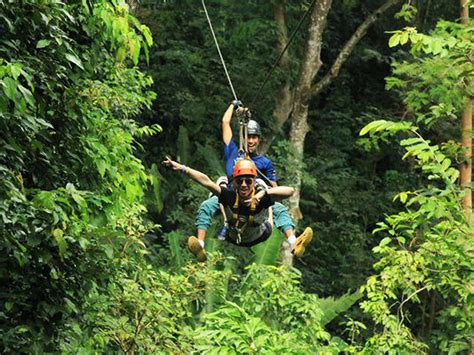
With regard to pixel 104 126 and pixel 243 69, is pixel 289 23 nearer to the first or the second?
pixel 243 69

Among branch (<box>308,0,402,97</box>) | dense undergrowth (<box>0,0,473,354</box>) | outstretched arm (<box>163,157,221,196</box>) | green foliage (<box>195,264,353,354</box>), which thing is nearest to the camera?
dense undergrowth (<box>0,0,473,354</box>)

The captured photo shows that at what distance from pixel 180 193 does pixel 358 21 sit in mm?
6201

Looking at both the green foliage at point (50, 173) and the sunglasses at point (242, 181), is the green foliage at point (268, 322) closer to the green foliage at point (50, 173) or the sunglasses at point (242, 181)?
the sunglasses at point (242, 181)

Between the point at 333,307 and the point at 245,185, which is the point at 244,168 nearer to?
the point at 245,185

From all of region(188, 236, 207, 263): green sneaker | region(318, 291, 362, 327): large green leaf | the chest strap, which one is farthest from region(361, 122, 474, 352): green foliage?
region(318, 291, 362, 327): large green leaf

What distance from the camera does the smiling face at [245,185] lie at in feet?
25.2

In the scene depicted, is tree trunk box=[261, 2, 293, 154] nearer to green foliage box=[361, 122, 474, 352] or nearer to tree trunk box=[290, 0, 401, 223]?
tree trunk box=[290, 0, 401, 223]

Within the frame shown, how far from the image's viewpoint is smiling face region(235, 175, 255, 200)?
7672 mm

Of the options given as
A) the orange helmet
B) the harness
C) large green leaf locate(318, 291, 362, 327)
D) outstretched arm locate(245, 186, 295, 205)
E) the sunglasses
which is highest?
the orange helmet

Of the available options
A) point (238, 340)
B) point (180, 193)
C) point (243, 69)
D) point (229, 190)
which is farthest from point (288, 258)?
point (229, 190)

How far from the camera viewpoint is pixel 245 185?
7.69 meters

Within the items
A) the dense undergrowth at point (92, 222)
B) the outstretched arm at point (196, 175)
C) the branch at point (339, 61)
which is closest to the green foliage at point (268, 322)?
the dense undergrowth at point (92, 222)

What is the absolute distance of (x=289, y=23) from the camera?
1680cm

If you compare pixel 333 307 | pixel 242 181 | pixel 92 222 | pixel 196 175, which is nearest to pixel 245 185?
pixel 242 181
